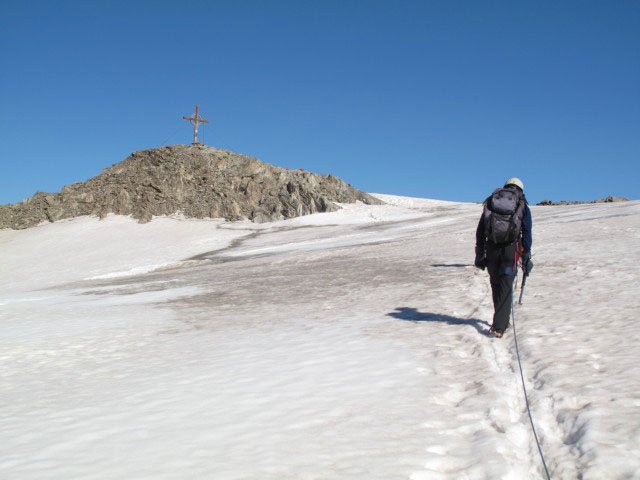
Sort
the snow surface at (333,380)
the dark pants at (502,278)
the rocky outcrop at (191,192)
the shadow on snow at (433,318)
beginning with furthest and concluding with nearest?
the rocky outcrop at (191,192), the shadow on snow at (433,318), the dark pants at (502,278), the snow surface at (333,380)

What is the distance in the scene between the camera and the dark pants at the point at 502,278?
782cm

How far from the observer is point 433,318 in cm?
937

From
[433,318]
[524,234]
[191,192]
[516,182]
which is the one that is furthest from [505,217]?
[191,192]

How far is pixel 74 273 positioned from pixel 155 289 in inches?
612

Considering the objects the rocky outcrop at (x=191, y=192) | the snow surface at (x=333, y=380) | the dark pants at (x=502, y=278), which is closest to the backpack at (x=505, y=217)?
the dark pants at (x=502, y=278)

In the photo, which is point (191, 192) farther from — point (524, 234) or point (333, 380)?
point (333, 380)

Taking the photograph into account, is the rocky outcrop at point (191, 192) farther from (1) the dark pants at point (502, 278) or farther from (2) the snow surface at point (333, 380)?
(1) the dark pants at point (502, 278)

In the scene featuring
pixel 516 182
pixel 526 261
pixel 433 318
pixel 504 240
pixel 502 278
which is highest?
pixel 516 182

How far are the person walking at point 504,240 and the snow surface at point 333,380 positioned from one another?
57 cm

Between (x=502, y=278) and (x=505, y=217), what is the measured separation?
99cm

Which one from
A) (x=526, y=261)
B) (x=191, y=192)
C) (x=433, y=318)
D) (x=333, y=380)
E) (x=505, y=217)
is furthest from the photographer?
(x=191, y=192)

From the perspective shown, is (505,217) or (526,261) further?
(526,261)

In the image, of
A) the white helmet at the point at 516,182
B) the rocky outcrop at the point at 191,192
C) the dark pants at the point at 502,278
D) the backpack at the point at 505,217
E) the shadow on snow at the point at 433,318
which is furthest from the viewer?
the rocky outcrop at the point at 191,192

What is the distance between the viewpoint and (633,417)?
4.46 meters
